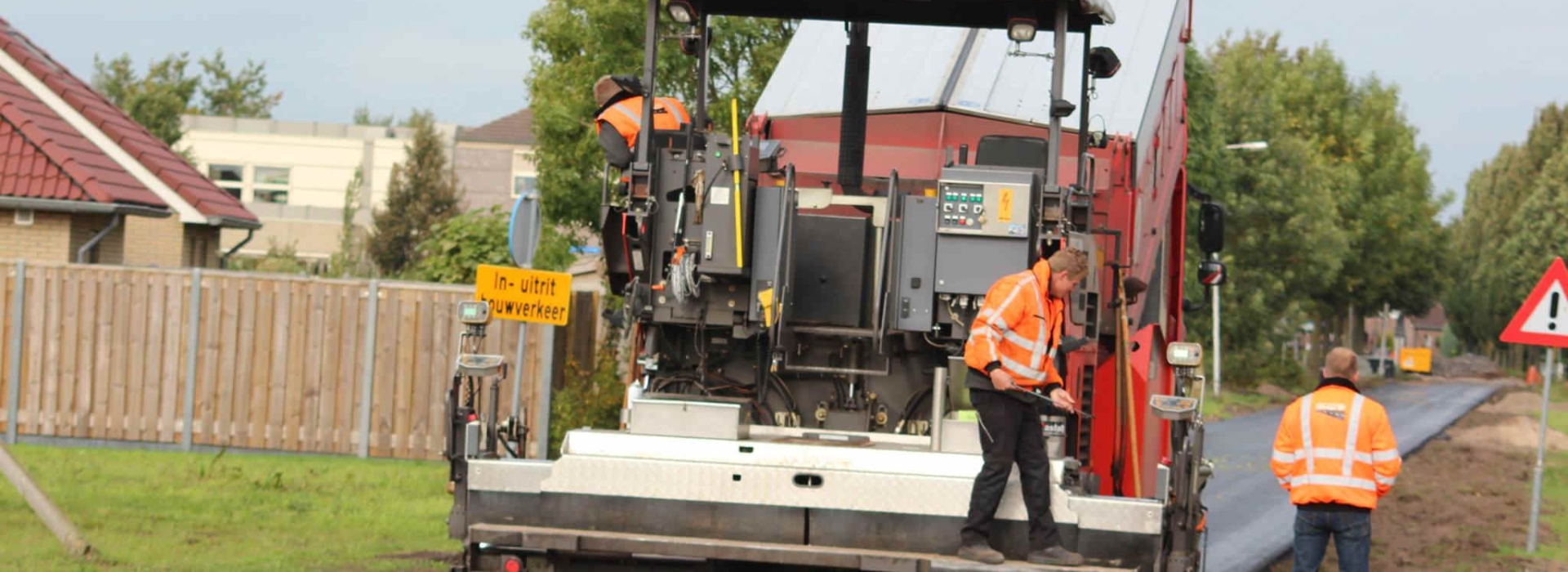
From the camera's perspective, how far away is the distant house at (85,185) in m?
21.9

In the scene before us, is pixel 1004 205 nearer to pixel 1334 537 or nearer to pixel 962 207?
pixel 962 207

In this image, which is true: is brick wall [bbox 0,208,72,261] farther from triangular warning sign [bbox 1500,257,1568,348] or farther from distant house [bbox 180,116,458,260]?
distant house [bbox 180,116,458,260]

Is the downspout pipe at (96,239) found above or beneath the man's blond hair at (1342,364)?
above

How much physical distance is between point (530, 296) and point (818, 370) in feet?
17.8

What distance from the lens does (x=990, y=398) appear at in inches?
310

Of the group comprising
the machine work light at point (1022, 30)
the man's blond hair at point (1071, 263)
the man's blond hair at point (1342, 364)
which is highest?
the machine work light at point (1022, 30)

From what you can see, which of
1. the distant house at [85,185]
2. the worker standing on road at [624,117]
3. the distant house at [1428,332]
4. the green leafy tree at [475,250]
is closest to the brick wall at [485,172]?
the distant house at [85,185]

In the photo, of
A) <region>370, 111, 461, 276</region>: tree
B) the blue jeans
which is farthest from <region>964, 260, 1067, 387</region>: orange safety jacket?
<region>370, 111, 461, 276</region>: tree

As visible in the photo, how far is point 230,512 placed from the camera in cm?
1327

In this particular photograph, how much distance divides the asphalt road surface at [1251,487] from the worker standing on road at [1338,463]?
3.67 meters

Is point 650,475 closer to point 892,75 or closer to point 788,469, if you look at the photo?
point 788,469

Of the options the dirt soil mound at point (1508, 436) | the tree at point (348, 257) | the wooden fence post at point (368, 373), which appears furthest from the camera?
the tree at point (348, 257)

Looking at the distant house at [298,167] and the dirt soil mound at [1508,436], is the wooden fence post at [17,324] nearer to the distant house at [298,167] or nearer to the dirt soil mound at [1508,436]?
the dirt soil mound at [1508,436]

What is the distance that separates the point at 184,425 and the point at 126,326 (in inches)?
44.4
